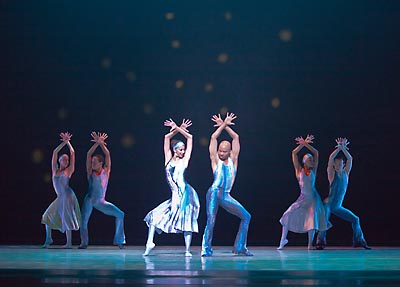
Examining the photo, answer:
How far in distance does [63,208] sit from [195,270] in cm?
380

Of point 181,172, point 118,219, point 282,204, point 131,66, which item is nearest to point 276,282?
point 181,172

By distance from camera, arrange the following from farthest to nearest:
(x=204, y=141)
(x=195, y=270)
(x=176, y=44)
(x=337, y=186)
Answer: (x=176, y=44) → (x=204, y=141) → (x=337, y=186) → (x=195, y=270)

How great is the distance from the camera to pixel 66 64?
11.0 meters

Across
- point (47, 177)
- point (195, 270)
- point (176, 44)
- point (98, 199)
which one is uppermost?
point (176, 44)

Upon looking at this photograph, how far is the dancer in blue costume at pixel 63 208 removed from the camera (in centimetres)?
984

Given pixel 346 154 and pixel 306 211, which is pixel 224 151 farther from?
pixel 346 154

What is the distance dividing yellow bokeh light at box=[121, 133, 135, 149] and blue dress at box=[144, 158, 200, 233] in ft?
7.61

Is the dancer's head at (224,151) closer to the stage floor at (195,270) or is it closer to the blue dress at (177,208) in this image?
the blue dress at (177,208)

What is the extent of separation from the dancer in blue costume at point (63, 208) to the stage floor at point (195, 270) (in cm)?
131

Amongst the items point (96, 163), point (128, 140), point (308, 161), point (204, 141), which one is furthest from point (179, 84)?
point (308, 161)

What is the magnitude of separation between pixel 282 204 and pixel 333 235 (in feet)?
3.04

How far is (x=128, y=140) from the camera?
1091 cm

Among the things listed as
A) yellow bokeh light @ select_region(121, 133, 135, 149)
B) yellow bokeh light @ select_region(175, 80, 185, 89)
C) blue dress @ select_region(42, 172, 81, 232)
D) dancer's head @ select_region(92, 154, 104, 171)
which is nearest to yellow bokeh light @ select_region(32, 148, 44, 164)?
blue dress @ select_region(42, 172, 81, 232)

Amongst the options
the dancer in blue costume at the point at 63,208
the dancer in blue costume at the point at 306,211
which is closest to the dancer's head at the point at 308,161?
the dancer in blue costume at the point at 306,211
